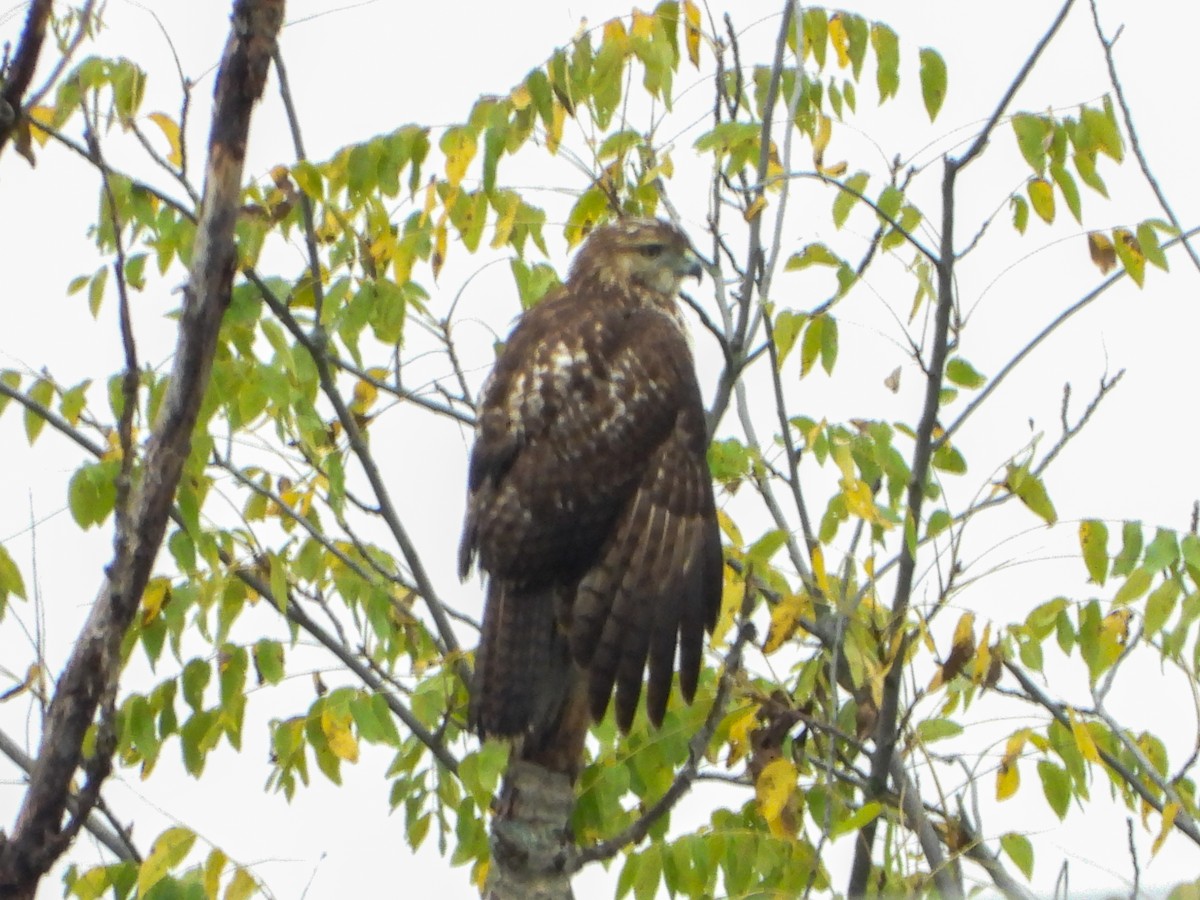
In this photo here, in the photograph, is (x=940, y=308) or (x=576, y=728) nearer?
(x=940, y=308)

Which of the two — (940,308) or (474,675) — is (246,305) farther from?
(940,308)

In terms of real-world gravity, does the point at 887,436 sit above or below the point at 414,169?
below

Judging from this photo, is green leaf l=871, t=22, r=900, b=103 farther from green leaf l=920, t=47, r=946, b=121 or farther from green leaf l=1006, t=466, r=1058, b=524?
green leaf l=1006, t=466, r=1058, b=524

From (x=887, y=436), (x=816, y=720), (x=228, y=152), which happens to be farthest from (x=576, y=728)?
(x=228, y=152)

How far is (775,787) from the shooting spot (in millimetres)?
3553

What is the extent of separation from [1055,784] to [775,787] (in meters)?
0.68

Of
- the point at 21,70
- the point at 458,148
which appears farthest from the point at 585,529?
the point at 21,70

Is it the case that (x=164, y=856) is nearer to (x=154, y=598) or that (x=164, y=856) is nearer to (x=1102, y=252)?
(x=154, y=598)

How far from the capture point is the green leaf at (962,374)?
12.9ft

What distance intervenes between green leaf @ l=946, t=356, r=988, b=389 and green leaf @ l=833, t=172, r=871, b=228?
1.32 ft

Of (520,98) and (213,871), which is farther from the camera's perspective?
(520,98)

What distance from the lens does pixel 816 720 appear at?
3.77 metres

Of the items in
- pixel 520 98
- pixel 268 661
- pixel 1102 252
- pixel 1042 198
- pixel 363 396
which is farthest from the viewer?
pixel 363 396

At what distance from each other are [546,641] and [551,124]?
1.30 metres
